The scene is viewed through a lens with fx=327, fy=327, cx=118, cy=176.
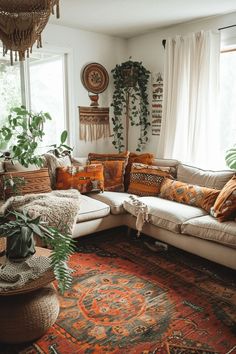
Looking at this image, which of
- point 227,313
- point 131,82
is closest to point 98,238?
point 227,313

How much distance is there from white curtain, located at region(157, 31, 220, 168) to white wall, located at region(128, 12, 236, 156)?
0.50ft

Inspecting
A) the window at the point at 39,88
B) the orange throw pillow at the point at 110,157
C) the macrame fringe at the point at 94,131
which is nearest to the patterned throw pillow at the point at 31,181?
the window at the point at 39,88

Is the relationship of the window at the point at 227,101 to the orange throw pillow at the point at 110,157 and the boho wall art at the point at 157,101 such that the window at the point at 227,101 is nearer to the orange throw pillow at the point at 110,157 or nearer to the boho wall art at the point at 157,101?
the boho wall art at the point at 157,101

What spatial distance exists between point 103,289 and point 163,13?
295 cm

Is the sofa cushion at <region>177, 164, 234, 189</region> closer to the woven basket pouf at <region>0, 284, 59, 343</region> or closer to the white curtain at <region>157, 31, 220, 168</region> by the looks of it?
the white curtain at <region>157, 31, 220, 168</region>

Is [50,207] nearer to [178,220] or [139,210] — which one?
[139,210]

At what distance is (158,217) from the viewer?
314cm

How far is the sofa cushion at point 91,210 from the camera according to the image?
3228 mm

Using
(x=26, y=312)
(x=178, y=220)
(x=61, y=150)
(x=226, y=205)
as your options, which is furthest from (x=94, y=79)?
(x=26, y=312)

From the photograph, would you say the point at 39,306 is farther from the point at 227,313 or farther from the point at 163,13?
the point at 163,13

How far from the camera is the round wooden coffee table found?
180 centimetres

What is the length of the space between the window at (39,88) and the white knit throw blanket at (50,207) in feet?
3.40

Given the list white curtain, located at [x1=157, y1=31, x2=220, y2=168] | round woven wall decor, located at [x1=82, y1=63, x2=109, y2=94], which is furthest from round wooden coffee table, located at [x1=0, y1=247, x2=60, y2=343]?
round woven wall decor, located at [x1=82, y1=63, x2=109, y2=94]

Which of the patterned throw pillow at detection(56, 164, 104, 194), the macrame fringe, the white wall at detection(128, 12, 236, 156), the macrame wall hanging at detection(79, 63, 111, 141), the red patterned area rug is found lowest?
the red patterned area rug
